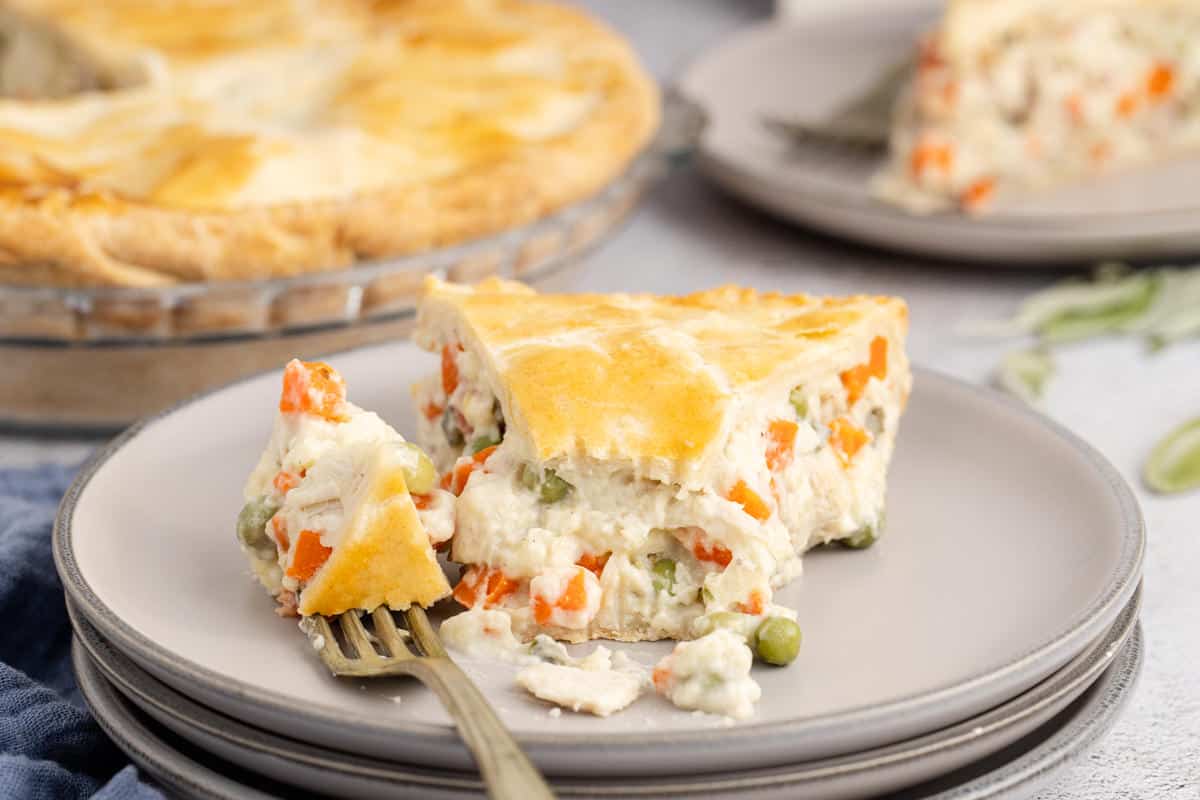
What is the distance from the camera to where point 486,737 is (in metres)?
1.97

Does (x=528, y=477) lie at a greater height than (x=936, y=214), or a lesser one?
greater

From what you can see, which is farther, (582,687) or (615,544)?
(615,544)

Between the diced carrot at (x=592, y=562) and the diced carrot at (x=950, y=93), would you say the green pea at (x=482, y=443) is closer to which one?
the diced carrot at (x=592, y=562)

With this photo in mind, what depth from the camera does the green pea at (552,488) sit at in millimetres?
2492

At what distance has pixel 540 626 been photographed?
2.46 meters

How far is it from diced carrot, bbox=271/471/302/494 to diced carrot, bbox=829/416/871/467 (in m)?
0.92

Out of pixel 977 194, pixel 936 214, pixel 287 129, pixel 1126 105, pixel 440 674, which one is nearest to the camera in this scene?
pixel 440 674

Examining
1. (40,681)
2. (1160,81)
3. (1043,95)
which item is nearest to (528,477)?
(40,681)

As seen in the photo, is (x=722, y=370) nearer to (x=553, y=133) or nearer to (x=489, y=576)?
(x=489, y=576)

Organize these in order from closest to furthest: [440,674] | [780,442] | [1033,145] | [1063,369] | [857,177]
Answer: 1. [440,674]
2. [780,442]
3. [1063,369]
4. [857,177]
5. [1033,145]

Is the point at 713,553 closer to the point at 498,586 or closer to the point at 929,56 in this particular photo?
the point at 498,586

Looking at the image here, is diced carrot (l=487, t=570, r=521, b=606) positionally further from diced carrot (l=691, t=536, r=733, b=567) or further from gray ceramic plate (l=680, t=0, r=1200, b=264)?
gray ceramic plate (l=680, t=0, r=1200, b=264)

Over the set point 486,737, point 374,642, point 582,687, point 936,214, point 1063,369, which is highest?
point 486,737

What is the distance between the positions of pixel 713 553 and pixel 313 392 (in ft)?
2.20
